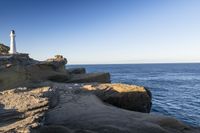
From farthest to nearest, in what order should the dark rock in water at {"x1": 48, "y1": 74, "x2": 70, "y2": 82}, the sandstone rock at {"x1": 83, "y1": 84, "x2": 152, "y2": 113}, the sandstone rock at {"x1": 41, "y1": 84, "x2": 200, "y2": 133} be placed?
the dark rock in water at {"x1": 48, "y1": 74, "x2": 70, "y2": 82} < the sandstone rock at {"x1": 83, "y1": 84, "x2": 152, "y2": 113} < the sandstone rock at {"x1": 41, "y1": 84, "x2": 200, "y2": 133}

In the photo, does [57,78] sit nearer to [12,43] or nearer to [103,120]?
[12,43]

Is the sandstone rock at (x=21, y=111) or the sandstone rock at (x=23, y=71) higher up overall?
the sandstone rock at (x=23, y=71)

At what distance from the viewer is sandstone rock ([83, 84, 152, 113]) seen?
18.0m

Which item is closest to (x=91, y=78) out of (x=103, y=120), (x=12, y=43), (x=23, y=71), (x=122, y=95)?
(x=23, y=71)

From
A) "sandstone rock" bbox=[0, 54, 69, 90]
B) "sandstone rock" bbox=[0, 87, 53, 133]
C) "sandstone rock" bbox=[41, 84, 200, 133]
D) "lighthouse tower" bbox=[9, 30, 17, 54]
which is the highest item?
"lighthouse tower" bbox=[9, 30, 17, 54]

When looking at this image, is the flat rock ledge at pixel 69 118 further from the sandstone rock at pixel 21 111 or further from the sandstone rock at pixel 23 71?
the sandstone rock at pixel 23 71

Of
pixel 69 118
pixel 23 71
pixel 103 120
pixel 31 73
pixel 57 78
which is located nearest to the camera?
pixel 103 120

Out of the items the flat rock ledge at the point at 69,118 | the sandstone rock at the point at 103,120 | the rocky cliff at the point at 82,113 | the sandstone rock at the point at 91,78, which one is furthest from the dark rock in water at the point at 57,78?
the sandstone rock at the point at 103,120

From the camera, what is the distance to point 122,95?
1817 centimetres

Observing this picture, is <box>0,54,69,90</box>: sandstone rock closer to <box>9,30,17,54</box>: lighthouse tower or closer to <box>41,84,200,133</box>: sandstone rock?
<box>41,84,200,133</box>: sandstone rock

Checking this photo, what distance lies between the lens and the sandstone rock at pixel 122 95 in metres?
18.0

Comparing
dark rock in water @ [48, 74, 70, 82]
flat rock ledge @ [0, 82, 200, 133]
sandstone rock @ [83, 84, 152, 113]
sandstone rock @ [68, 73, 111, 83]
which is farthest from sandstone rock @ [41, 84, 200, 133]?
dark rock in water @ [48, 74, 70, 82]

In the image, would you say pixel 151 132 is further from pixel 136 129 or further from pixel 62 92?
pixel 62 92

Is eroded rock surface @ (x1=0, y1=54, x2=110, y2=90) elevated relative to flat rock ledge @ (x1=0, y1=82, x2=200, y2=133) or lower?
elevated
